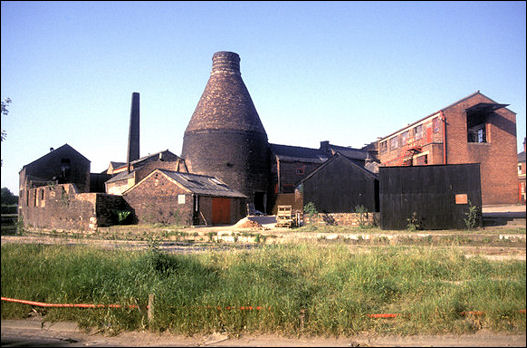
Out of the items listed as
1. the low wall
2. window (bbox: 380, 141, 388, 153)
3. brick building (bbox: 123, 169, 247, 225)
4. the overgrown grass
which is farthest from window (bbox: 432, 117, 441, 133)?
the overgrown grass

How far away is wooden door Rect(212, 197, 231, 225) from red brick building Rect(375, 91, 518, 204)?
51.4 feet

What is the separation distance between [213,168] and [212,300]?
30.2 metres

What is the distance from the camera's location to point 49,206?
29172 millimetres

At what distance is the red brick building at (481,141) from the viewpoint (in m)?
29.1

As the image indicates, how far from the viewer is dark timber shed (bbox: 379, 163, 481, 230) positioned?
16.8m

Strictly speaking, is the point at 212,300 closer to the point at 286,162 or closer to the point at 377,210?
the point at 377,210

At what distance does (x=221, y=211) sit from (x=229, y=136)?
10.8 meters

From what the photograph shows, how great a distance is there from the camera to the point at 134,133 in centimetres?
4706

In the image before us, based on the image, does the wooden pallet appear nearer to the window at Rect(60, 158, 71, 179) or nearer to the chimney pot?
the chimney pot

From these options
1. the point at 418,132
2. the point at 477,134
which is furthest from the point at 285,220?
the point at 477,134

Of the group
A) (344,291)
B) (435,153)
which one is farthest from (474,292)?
(435,153)

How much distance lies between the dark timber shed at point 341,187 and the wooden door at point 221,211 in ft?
22.8

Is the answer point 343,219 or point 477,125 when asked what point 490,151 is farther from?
point 343,219

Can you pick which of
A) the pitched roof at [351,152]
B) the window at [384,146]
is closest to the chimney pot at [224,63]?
the pitched roof at [351,152]
